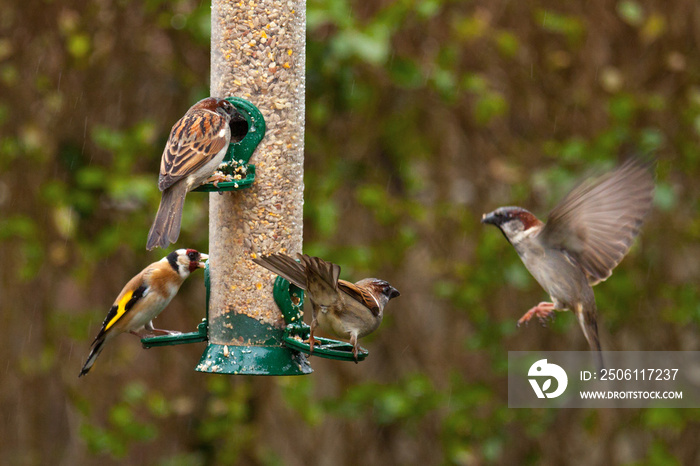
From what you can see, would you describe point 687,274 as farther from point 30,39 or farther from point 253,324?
point 30,39

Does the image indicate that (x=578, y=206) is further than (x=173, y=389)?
No

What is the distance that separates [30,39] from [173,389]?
2.91 m

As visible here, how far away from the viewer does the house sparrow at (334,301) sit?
4191mm


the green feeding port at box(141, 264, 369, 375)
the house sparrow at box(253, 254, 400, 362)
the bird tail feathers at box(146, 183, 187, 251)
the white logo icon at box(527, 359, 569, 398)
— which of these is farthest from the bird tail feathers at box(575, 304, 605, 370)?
the white logo icon at box(527, 359, 569, 398)

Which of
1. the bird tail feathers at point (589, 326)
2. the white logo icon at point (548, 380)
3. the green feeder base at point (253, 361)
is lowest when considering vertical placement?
the white logo icon at point (548, 380)

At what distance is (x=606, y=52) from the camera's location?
24.6 ft

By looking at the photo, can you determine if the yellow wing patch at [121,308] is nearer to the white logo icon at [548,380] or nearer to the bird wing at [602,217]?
the bird wing at [602,217]

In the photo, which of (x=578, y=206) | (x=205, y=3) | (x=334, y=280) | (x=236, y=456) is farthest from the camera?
(x=236, y=456)

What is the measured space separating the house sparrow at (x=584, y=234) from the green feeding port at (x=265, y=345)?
3.66ft

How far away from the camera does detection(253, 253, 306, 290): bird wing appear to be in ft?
13.5

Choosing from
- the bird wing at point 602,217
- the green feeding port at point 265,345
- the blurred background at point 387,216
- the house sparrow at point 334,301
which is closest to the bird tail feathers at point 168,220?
the house sparrow at point 334,301

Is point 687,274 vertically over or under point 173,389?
over

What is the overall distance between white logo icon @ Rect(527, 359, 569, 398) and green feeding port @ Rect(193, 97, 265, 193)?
3442 mm

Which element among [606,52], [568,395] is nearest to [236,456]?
[568,395]
